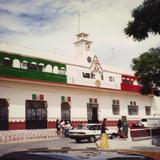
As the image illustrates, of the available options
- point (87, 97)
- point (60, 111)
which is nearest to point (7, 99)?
point (60, 111)

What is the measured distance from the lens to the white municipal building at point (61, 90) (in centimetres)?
3328

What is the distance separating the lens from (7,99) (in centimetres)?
3303

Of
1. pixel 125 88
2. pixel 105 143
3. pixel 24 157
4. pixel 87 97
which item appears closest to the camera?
pixel 24 157

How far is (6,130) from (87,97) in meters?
11.7

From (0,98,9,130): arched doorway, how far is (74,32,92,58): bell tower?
42.4 feet

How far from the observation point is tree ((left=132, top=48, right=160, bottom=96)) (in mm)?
25750

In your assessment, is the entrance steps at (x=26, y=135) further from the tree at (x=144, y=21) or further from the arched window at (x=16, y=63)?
the tree at (x=144, y=21)

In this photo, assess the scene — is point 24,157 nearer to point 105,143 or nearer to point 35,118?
point 105,143

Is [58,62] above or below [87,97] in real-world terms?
above

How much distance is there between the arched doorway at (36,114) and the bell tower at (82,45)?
9.31 m

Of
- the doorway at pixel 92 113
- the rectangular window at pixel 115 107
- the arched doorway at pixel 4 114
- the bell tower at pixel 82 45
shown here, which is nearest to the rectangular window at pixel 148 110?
the rectangular window at pixel 115 107

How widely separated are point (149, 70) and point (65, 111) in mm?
14227

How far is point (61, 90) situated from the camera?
38531mm

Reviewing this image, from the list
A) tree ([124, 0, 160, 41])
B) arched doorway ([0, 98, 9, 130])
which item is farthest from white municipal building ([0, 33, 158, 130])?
tree ([124, 0, 160, 41])
